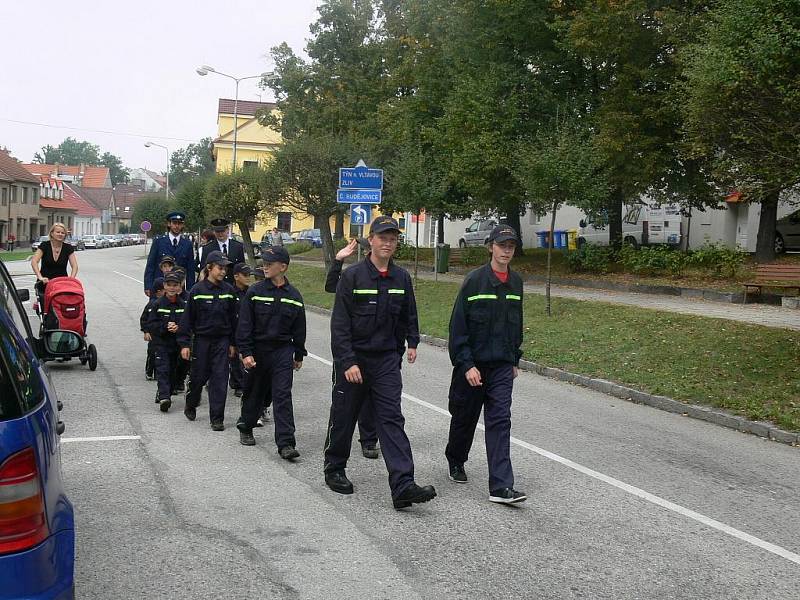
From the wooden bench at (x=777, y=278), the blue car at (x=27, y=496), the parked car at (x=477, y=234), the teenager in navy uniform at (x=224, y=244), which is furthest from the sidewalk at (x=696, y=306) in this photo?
the parked car at (x=477, y=234)

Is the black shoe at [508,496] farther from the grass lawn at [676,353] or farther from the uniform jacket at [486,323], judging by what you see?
the grass lawn at [676,353]

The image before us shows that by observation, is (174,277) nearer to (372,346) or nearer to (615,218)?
(372,346)

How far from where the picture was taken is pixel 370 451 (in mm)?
7098

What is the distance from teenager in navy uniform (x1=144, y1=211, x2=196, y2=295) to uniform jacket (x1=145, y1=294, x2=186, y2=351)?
Result: 152 centimetres

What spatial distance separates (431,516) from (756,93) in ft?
28.2

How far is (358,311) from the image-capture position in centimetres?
593

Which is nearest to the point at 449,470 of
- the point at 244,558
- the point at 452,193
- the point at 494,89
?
the point at 244,558

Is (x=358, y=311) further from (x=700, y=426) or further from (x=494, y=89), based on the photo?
(x=494, y=89)

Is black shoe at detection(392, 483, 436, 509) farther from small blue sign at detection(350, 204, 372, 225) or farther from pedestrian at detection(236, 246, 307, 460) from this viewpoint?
small blue sign at detection(350, 204, 372, 225)

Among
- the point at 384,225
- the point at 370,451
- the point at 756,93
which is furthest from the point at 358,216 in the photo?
the point at 384,225

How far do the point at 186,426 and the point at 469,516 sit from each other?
11.7ft

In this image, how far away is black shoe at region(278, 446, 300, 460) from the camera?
6879mm

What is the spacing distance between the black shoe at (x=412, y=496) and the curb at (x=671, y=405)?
495 centimetres

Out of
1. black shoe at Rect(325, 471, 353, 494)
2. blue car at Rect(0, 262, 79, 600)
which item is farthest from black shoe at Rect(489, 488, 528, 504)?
blue car at Rect(0, 262, 79, 600)
